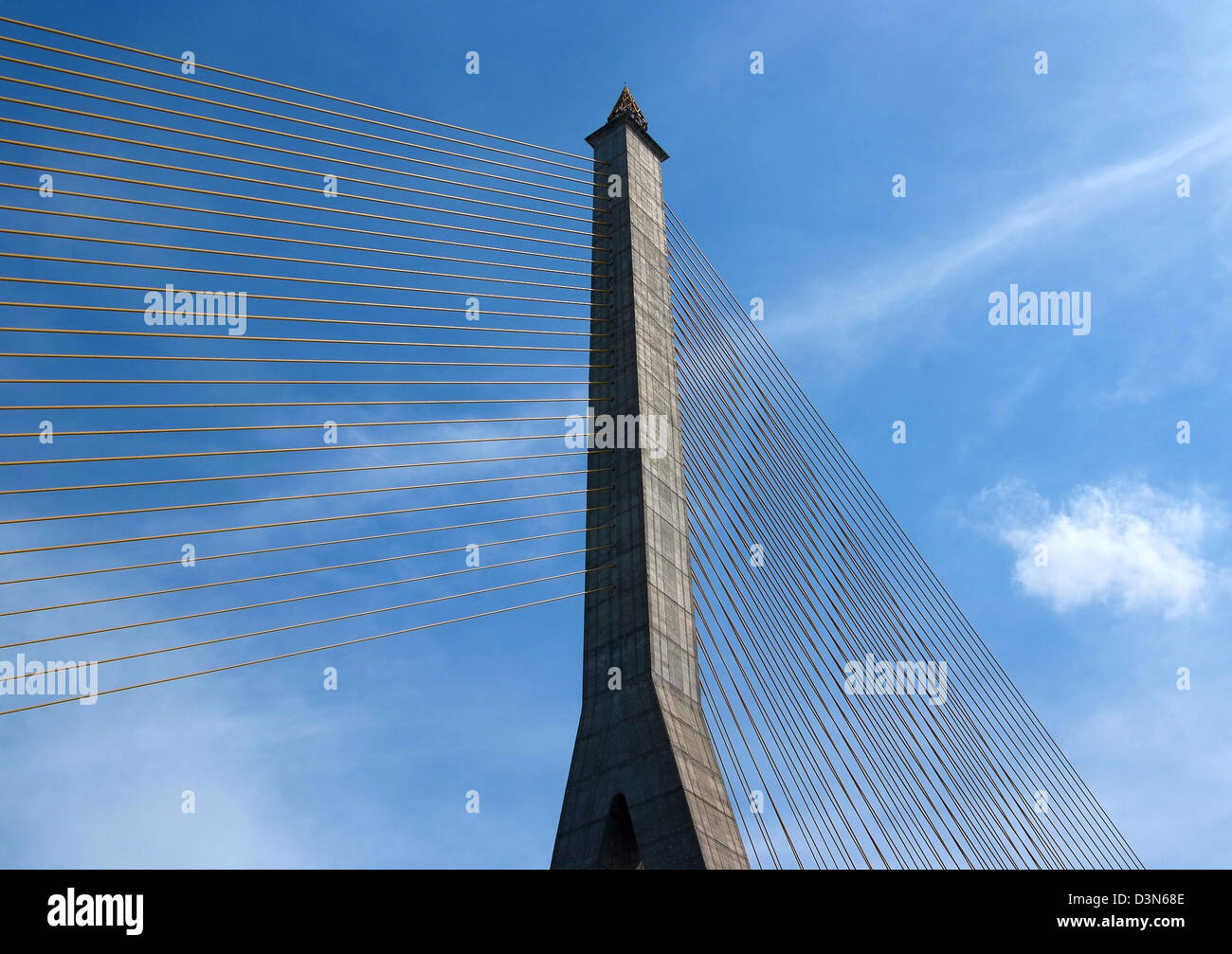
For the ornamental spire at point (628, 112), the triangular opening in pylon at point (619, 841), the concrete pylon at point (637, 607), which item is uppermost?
the ornamental spire at point (628, 112)

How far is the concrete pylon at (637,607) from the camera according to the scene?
14547 millimetres

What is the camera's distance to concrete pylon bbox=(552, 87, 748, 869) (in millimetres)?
14547

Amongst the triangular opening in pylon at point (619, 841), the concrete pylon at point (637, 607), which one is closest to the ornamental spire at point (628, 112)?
the concrete pylon at point (637, 607)

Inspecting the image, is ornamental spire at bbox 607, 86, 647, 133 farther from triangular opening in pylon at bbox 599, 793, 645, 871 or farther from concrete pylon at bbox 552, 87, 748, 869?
triangular opening in pylon at bbox 599, 793, 645, 871

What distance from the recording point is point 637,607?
52.7 ft

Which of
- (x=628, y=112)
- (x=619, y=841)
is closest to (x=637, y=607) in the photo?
(x=619, y=841)

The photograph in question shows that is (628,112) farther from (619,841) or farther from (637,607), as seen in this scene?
(619,841)

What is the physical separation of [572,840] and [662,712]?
2.02 m

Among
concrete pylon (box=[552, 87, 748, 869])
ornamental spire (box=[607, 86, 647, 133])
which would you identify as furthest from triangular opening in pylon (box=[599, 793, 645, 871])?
ornamental spire (box=[607, 86, 647, 133])

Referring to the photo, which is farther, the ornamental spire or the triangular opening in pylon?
the ornamental spire

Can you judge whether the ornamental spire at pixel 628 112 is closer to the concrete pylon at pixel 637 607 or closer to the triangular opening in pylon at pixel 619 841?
the concrete pylon at pixel 637 607
